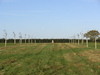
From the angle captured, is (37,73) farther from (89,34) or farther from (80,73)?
(89,34)

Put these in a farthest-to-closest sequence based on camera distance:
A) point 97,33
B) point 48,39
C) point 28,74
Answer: point 48,39 < point 97,33 < point 28,74

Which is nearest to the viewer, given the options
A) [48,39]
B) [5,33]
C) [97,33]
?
[97,33]

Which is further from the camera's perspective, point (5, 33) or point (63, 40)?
point (63, 40)

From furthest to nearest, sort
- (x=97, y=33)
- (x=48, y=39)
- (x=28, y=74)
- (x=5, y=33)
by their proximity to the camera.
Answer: (x=48, y=39), (x=5, y=33), (x=97, y=33), (x=28, y=74)

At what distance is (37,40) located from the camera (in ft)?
307

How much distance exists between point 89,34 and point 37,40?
60.7 metres

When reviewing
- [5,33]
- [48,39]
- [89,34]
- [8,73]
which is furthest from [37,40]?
[8,73]

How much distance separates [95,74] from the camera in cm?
788

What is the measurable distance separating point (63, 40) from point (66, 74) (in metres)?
86.5

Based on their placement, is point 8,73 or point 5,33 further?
point 5,33

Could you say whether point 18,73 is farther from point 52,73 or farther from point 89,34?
point 89,34

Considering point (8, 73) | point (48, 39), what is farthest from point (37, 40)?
point (8, 73)

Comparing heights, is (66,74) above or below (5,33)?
below

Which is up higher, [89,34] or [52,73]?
[89,34]
